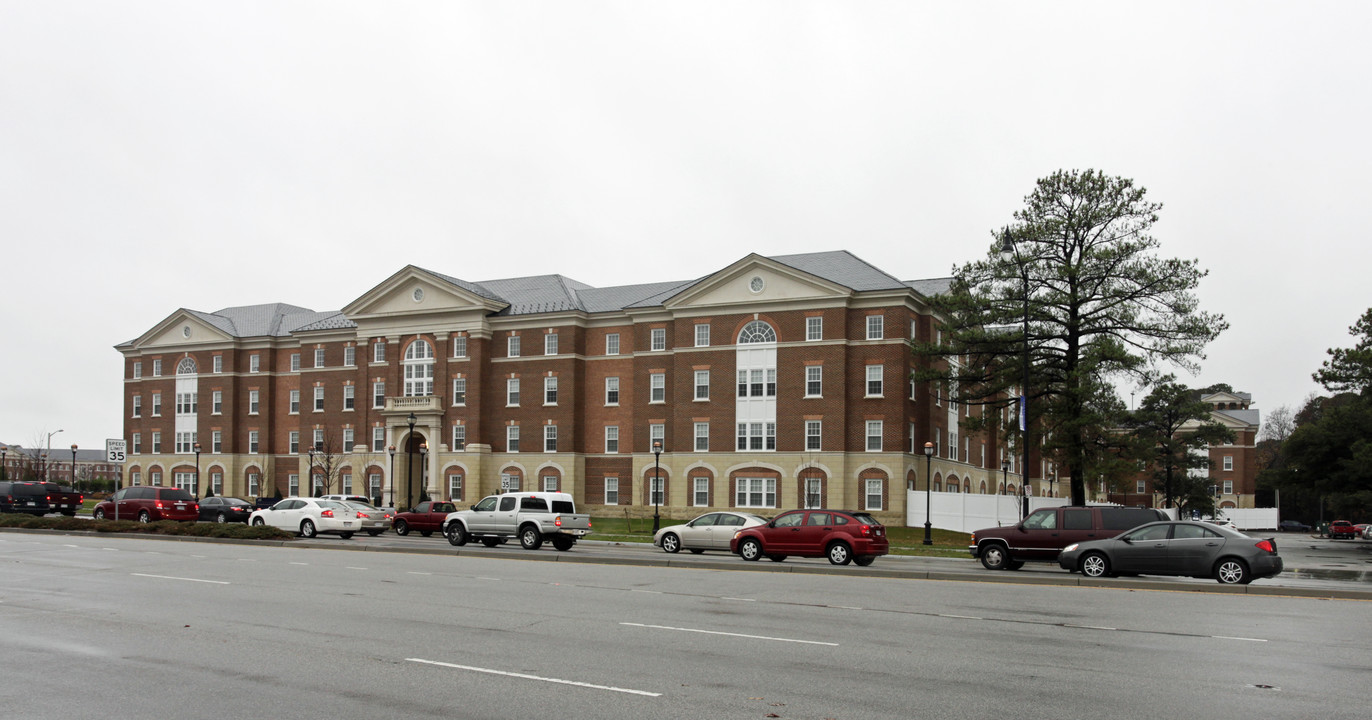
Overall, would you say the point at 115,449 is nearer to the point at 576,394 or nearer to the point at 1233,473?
the point at 576,394

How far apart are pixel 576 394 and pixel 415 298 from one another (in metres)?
12.7

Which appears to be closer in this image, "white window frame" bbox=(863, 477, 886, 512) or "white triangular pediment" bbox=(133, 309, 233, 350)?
"white window frame" bbox=(863, 477, 886, 512)

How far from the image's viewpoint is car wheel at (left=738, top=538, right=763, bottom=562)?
29109 mm

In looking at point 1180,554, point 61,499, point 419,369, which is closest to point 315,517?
point 61,499

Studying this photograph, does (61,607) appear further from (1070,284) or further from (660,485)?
(660,485)

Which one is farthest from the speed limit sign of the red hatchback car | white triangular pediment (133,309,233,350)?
white triangular pediment (133,309,233,350)

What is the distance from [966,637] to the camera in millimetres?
13250

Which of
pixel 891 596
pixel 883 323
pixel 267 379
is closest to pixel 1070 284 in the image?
pixel 883 323

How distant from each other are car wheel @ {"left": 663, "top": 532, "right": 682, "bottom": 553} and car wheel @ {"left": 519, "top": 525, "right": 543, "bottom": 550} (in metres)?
3.86

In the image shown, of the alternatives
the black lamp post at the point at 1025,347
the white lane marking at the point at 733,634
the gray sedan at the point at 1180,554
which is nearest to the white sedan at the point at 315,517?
the black lamp post at the point at 1025,347


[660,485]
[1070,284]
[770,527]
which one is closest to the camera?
[770,527]

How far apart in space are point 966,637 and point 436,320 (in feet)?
193

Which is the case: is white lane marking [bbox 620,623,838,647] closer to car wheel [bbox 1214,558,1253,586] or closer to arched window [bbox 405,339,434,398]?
car wheel [bbox 1214,558,1253,586]

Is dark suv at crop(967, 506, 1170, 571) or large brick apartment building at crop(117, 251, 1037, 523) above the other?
large brick apartment building at crop(117, 251, 1037, 523)
